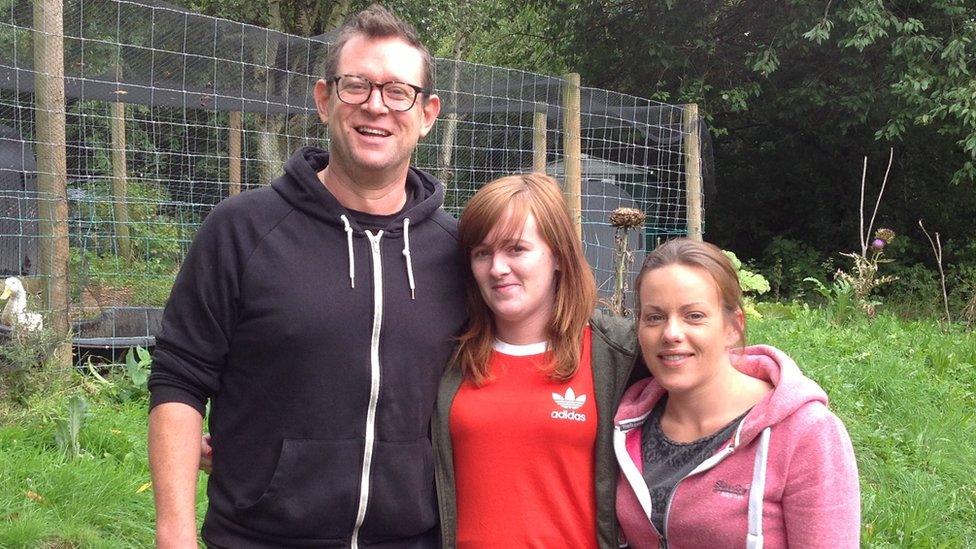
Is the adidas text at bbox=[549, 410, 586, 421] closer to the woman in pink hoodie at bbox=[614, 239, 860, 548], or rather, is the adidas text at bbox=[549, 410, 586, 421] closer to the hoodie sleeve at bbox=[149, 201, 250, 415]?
the woman in pink hoodie at bbox=[614, 239, 860, 548]

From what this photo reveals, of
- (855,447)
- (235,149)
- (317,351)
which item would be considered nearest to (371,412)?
(317,351)

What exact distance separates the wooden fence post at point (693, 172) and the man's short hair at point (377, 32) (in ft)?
18.9

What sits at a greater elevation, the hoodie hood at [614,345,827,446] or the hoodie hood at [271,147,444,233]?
the hoodie hood at [271,147,444,233]

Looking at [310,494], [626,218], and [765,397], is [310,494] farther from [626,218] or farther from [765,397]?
[626,218]

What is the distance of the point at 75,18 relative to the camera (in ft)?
16.2

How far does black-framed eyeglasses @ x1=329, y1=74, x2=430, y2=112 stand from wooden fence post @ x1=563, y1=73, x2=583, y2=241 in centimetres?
441

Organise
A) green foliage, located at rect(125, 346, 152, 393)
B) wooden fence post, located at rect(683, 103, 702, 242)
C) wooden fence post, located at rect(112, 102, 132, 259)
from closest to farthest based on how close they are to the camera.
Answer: green foliage, located at rect(125, 346, 152, 393) < wooden fence post, located at rect(112, 102, 132, 259) < wooden fence post, located at rect(683, 103, 702, 242)

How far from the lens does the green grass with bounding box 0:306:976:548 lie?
336cm

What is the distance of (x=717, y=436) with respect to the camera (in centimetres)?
195

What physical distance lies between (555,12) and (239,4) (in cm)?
439

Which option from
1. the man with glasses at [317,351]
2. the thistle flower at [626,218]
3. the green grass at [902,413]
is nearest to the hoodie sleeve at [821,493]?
the man with glasses at [317,351]

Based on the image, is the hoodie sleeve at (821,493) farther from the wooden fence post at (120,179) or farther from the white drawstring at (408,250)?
the wooden fence post at (120,179)

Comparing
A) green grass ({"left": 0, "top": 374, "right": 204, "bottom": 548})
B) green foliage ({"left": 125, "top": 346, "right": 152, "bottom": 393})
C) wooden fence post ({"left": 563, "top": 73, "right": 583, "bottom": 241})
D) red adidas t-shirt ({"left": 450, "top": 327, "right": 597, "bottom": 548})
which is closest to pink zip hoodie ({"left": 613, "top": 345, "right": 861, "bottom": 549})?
red adidas t-shirt ({"left": 450, "top": 327, "right": 597, "bottom": 548})

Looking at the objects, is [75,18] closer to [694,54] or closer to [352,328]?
[352,328]
